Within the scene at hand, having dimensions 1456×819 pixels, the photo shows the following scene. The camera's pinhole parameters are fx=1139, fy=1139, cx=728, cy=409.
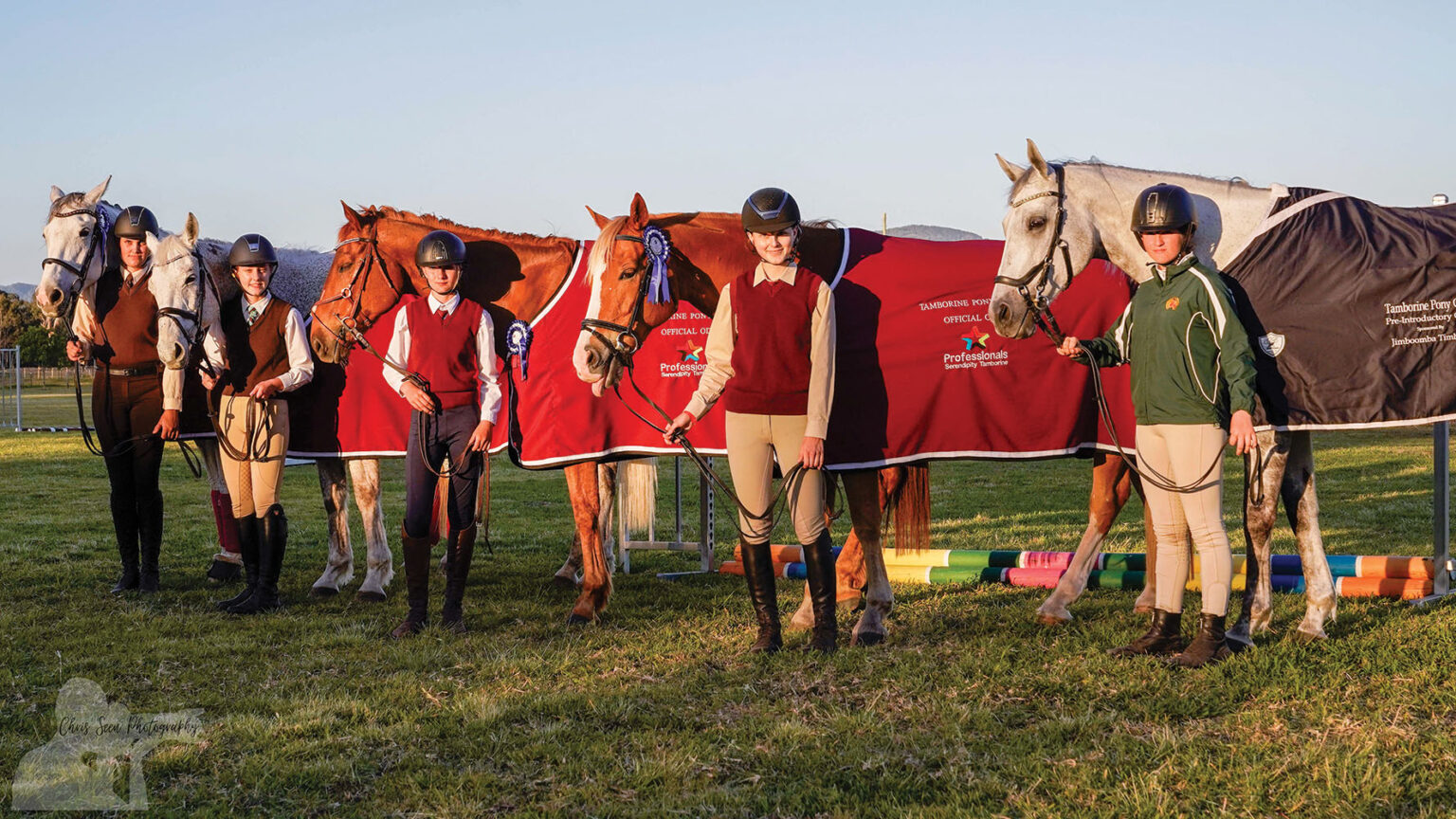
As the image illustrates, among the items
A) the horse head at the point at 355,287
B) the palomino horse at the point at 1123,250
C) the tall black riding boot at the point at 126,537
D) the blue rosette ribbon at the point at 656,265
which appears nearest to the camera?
the palomino horse at the point at 1123,250

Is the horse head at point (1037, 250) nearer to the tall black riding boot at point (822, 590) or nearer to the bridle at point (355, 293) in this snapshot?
the tall black riding boot at point (822, 590)

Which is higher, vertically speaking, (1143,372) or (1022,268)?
(1022,268)

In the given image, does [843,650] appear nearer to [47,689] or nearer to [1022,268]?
[1022,268]

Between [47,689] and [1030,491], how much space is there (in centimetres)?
1014

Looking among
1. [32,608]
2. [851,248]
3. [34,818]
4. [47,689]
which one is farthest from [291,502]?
[34,818]

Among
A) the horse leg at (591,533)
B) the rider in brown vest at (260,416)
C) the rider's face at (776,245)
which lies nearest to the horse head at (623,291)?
the rider's face at (776,245)

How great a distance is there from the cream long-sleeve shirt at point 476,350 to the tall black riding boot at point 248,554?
137 centimetres

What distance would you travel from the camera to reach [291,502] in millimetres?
12078

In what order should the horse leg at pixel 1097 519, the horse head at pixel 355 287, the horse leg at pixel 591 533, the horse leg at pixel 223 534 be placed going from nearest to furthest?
the horse leg at pixel 1097 519 < the horse leg at pixel 591 533 < the horse head at pixel 355 287 < the horse leg at pixel 223 534

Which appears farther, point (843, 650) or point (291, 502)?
point (291, 502)

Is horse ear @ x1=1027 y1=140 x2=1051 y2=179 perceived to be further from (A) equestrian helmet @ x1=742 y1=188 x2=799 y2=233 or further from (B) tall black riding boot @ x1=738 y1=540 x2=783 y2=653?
(B) tall black riding boot @ x1=738 y1=540 x2=783 y2=653

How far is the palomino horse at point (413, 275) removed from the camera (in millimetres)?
6262

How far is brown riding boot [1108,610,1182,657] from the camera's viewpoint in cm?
474

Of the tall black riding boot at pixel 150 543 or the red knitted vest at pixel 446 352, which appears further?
the tall black riding boot at pixel 150 543
